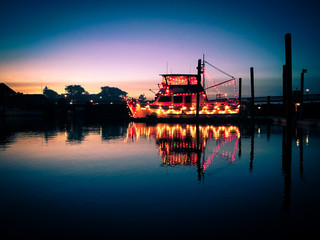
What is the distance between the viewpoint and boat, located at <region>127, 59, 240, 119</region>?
32344 mm

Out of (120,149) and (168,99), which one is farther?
(168,99)

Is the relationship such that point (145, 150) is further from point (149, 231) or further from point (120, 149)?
point (149, 231)

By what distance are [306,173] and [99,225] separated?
6.21 m

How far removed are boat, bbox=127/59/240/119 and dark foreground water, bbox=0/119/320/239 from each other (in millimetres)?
22618

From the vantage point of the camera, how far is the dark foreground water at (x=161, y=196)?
397cm

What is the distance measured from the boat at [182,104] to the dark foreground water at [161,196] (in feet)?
74.2

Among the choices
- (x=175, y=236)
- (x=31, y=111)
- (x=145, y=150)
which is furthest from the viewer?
(x=31, y=111)

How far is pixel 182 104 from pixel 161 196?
27.7m

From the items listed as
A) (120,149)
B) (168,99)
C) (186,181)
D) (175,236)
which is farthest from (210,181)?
(168,99)

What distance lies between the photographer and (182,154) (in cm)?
1026

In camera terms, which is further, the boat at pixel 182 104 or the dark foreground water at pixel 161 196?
the boat at pixel 182 104

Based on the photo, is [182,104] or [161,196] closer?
[161,196]

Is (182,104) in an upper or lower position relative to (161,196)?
upper

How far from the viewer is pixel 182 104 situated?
32.8 metres
